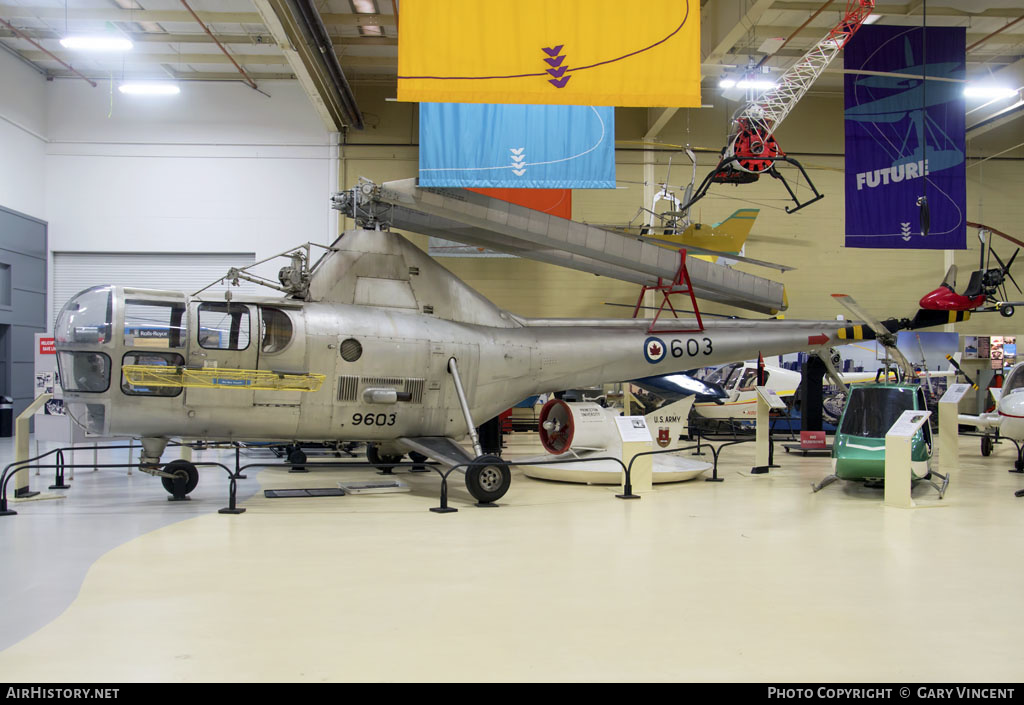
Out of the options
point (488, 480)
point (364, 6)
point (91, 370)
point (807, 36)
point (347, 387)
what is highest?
point (364, 6)

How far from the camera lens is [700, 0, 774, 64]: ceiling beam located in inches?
523

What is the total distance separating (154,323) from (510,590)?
16.7 feet

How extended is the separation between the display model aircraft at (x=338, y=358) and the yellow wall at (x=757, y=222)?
33.4 ft

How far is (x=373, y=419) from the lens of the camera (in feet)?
28.0

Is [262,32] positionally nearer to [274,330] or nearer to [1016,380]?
[274,330]

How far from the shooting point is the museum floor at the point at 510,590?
327 cm

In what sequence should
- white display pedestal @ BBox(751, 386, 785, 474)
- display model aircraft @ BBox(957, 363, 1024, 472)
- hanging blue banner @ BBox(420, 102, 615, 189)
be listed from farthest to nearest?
display model aircraft @ BBox(957, 363, 1024, 472)
white display pedestal @ BBox(751, 386, 785, 474)
hanging blue banner @ BBox(420, 102, 615, 189)

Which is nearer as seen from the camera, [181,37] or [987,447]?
[987,447]

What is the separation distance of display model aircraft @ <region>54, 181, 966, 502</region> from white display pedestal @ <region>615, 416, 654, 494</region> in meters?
1.43

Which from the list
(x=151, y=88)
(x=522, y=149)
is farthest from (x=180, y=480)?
(x=151, y=88)

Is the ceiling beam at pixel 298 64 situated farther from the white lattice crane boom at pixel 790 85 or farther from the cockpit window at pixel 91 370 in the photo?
the white lattice crane boom at pixel 790 85

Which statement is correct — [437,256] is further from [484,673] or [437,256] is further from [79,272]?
[484,673]

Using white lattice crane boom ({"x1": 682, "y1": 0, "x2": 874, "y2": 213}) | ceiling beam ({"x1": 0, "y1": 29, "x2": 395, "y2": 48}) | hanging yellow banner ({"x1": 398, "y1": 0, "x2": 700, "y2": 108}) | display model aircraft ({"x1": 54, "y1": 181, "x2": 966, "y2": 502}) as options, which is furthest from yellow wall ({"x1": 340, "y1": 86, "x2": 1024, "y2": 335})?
hanging yellow banner ({"x1": 398, "y1": 0, "x2": 700, "y2": 108})

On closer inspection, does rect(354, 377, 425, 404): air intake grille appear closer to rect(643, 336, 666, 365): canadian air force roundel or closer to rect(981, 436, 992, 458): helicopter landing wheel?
rect(643, 336, 666, 365): canadian air force roundel
